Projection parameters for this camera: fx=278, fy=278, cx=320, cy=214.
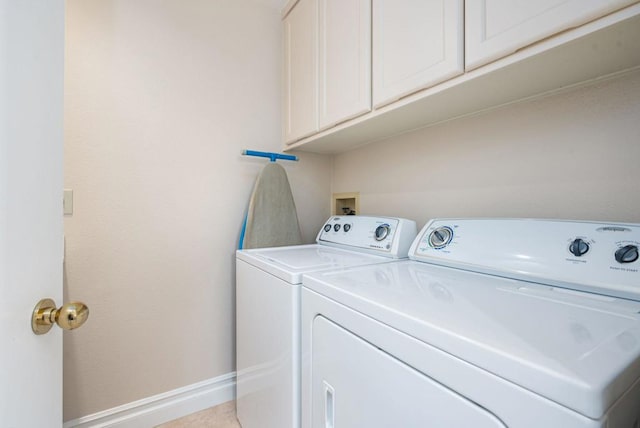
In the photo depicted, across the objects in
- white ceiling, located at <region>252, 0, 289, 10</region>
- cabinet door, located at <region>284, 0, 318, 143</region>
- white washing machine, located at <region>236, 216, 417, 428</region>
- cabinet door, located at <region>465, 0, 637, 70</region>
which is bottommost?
white washing machine, located at <region>236, 216, 417, 428</region>

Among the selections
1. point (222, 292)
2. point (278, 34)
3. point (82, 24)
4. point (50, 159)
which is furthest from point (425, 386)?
point (278, 34)

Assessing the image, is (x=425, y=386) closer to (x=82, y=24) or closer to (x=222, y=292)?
(x=222, y=292)

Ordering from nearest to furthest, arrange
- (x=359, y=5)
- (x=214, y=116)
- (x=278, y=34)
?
1. (x=359, y=5)
2. (x=214, y=116)
3. (x=278, y=34)

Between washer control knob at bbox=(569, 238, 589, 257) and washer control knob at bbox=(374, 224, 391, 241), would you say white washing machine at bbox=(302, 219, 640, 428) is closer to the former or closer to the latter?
washer control knob at bbox=(569, 238, 589, 257)

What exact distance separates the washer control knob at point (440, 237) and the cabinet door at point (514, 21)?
0.58m

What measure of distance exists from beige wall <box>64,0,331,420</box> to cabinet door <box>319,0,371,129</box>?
53cm

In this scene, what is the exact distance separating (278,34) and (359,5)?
834 mm

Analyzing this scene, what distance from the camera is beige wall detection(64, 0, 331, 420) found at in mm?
1353

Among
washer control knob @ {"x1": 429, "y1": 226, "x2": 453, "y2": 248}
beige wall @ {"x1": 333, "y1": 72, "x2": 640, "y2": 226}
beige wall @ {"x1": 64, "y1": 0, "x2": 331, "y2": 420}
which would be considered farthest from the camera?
beige wall @ {"x1": 64, "y1": 0, "x2": 331, "y2": 420}

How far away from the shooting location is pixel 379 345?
62 cm

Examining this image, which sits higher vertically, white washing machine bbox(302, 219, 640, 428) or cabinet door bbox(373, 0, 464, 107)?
cabinet door bbox(373, 0, 464, 107)

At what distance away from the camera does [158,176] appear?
153cm

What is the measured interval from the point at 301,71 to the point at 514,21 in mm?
1169

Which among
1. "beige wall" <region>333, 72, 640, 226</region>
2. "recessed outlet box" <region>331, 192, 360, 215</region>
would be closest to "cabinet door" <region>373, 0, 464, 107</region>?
"beige wall" <region>333, 72, 640, 226</region>
